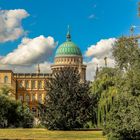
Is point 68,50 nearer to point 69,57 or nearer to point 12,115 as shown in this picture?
point 69,57

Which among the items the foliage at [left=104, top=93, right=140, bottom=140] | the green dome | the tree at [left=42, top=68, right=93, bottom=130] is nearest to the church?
the green dome

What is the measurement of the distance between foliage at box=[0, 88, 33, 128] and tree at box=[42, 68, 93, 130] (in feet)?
54.1

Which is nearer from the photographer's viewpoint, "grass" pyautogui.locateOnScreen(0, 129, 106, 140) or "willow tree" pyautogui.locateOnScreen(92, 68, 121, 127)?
"grass" pyautogui.locateOnScreen(0, 129, 106, 140)

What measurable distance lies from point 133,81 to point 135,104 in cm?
148

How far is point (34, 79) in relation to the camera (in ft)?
448

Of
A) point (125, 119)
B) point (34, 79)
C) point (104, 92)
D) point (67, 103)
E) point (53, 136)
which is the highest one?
point (34, 79)

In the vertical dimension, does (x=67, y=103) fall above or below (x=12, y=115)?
above

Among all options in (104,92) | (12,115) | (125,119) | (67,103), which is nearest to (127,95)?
(125,119)

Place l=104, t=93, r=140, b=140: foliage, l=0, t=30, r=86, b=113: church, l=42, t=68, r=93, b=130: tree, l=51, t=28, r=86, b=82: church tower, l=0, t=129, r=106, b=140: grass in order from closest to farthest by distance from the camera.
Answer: l=104, t=93, r=140, b=140: foliage, l=0, t=129, r=106, b=140: grass, l=42, t=68, r=93, b=130: tree, l=0, t=30, r=86, b=113: church, l=51, t=28, r=86, b=82: church tower

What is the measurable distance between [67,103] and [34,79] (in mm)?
85217

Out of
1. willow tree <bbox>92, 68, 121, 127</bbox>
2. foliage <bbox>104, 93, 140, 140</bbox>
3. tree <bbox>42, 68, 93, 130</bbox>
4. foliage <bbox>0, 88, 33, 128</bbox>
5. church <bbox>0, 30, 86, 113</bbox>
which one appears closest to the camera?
foliage <bbox>104, 93, 140, 140</bbox>

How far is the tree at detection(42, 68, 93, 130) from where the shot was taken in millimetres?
51688

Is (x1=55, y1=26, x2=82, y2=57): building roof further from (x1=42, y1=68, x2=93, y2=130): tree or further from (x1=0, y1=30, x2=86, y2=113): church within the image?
(x1=42, y1=68, x2=93, y2=130): tree

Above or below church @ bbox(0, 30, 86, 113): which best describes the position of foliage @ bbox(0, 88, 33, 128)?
below
